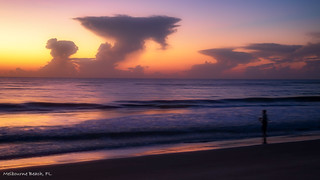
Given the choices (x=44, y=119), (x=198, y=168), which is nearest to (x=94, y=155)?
(x=198, y=168)

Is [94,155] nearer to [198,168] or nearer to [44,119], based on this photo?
[198,168]

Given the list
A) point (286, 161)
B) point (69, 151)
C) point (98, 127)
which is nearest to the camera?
point (286, 161)

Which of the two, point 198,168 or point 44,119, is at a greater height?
point 44,119

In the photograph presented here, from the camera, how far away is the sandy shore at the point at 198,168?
227 inches

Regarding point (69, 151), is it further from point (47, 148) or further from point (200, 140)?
point (200, 140)

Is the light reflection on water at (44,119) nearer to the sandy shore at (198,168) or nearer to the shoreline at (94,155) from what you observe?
the shoreline at (94,155)

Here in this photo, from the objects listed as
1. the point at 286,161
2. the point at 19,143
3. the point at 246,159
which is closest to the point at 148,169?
the point at 246,159

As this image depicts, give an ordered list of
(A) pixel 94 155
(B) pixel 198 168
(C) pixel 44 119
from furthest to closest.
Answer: (C) pixel 44 119 → (A) pixel 94 155 → (B) pixel 198 168

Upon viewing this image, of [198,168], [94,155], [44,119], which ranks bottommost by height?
[94,155]

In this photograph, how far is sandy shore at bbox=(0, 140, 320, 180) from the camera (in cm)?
576

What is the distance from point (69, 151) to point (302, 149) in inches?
305

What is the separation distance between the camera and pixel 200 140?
38.0 ft

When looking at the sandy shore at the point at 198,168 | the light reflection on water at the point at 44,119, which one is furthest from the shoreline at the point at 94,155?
the light reflection on water at the point at 44,119

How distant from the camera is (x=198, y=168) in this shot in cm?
639
